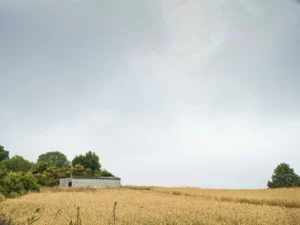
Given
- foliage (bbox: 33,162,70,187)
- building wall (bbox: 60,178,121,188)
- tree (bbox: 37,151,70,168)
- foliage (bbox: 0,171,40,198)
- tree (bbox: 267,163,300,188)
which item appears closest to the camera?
foliage (bbox: 0,171,40,198)

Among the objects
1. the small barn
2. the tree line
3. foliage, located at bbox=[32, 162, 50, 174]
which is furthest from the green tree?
the small barn

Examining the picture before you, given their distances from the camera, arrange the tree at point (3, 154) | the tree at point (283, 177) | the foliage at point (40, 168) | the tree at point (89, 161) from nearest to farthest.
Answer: the tree at point (283, 177) < the foliage at point (40, 168) < the tree at point (89, 161) < the tree at point (3, 154)

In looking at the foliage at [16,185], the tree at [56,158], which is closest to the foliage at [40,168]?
the foliage at [16,185]

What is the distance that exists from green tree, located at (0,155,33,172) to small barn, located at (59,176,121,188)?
31.0 metres

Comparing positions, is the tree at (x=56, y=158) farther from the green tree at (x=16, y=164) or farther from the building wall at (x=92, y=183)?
the building wall at (x=92, y=183)

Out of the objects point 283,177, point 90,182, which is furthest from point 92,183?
point 283,177

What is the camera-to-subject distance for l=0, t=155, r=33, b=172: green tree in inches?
3179

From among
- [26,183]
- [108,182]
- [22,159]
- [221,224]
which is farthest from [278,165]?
[22,159]

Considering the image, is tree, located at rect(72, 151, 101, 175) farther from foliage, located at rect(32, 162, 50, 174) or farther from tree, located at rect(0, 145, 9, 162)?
tree, located at rect(0, 145, 9, 162)

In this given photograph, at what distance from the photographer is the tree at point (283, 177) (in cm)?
5706

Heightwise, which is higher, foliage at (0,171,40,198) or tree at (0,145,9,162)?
tree at (0,145,9,162)

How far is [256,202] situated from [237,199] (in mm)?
2602

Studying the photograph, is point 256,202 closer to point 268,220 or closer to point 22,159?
point 268,220

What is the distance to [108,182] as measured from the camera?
59844mm
